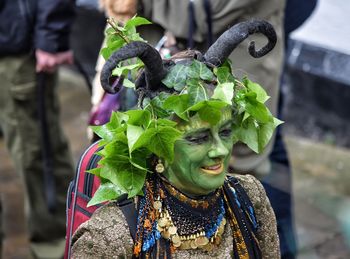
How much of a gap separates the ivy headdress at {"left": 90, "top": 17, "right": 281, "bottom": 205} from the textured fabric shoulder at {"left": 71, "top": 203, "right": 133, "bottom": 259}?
0.07 m

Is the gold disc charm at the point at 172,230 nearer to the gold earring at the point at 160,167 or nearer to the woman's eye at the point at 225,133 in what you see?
the gold earring at the point at 160,167

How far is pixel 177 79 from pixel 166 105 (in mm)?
109

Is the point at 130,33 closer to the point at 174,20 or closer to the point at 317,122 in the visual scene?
the point at 174,20

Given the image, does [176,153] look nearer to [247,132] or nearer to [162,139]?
[162,139]

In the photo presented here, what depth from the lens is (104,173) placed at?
2.91m

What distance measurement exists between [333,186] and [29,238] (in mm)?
2045

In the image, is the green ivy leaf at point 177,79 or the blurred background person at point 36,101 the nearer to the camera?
the green ivy leaf at point 177,79

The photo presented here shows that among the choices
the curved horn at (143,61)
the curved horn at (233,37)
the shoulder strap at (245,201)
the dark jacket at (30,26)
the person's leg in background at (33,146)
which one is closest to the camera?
the curved horn at (143,61)

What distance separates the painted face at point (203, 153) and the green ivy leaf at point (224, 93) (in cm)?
9

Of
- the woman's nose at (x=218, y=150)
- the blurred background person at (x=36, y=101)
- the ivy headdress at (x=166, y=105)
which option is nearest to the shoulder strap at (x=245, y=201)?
the ivy headdress at (x=166, y=105)

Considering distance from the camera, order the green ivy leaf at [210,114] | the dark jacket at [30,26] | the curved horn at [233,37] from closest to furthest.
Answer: the green ivy leaf at [210,114] < the curved horn at [233,37] < the dark jacket at [30,26]

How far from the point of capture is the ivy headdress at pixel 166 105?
2.81m

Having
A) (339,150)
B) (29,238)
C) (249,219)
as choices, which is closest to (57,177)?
(29,238)

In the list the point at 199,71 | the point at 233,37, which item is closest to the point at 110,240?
the point at 199,71
